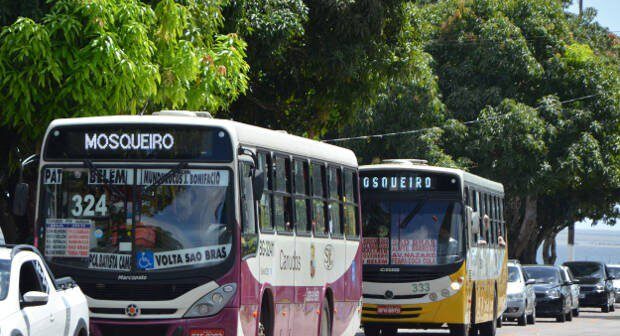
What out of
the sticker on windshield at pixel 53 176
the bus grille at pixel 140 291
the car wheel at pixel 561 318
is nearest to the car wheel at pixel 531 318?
the car wheel at pixel 561 318

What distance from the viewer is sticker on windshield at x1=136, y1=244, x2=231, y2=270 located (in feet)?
45.8

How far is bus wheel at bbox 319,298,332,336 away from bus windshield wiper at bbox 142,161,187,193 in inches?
187

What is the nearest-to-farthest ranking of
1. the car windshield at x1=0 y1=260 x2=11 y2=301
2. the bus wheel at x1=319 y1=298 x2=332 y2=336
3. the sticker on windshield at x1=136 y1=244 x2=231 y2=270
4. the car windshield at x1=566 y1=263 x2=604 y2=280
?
the car windshield at x1=0 y1=260 x2=11 y2=301
the sticker on windshield at x1=136 y1=244 x2=231 y2=270
the bus wheel at x1=319 y1=298 x2=332 y2=336
the car windshield at x1=566 y1=263 x2=604 y2=280

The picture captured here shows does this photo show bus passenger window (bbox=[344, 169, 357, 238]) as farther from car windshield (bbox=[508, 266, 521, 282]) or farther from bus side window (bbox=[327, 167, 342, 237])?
car windshield (bbox=[508, 266, 521, 282])

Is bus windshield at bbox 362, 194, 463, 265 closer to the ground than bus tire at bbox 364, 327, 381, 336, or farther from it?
farther from it

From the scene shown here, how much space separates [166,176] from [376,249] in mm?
9195

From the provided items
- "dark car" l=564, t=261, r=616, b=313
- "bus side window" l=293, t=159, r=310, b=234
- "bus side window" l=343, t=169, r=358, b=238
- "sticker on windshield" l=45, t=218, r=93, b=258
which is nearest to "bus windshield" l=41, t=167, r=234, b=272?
Answer: "sticker on windshield" l=45, t=218, r=93, b=258

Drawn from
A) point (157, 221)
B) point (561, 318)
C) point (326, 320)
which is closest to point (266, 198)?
point (157, 221)

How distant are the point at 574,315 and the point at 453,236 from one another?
→ 20.6 meters

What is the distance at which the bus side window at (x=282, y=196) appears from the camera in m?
16.1

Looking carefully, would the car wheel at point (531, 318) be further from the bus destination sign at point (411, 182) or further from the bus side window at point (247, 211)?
the bus side window at point (247, 211)

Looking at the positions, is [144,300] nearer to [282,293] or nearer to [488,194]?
[282,293]

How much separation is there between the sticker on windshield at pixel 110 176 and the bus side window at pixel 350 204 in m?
5.85

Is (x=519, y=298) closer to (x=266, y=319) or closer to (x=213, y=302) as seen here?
(x=266, y=319)
